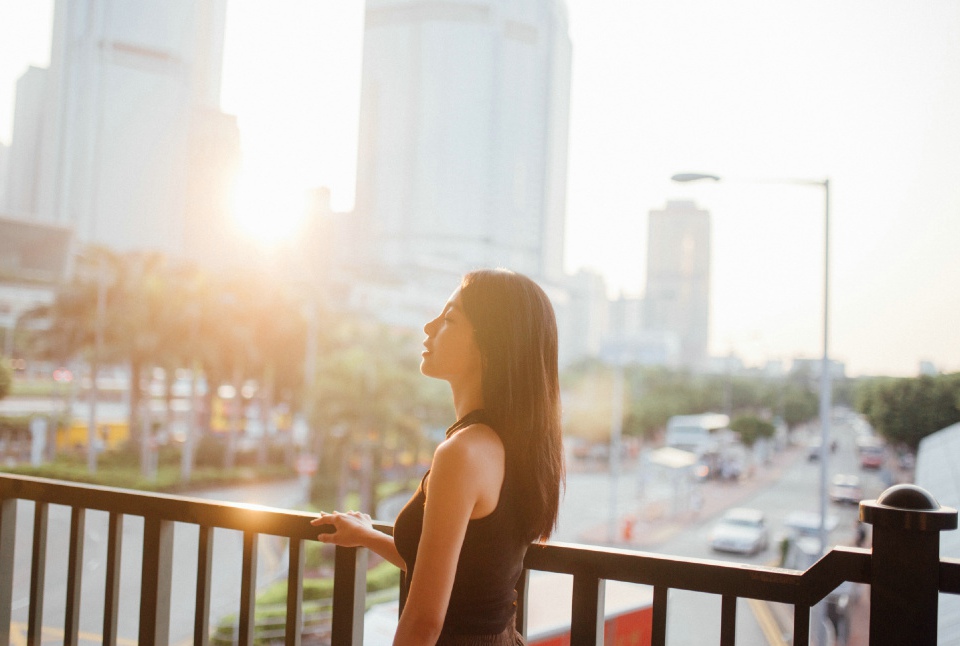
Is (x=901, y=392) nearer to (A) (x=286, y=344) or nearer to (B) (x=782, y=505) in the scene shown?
(B) (x=782, y=505)

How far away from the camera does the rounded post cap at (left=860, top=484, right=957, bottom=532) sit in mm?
829

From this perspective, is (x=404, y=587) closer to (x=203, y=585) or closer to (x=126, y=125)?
(x=203, y=585)

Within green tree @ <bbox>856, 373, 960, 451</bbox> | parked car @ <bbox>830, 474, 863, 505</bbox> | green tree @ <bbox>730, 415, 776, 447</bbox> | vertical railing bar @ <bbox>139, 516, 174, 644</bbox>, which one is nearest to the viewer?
vertical railing bar @ <bbox>139, 516, 174, 644</bbox>

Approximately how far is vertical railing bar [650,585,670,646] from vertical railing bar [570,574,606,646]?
81 mm

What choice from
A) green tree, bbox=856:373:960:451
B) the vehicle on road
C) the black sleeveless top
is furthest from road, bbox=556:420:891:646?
the black sleeveless top

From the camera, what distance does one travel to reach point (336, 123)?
856cm

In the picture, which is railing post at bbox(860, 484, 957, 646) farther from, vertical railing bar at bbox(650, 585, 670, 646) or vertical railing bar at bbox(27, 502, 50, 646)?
vertical railing bar at bbox(27, 502, 50, 646)

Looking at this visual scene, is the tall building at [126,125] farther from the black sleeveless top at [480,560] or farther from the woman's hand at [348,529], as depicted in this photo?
the black sleeveless top at [480,560]

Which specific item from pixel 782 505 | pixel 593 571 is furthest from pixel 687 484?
pixel 593 571

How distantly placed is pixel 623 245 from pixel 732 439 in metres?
9.27

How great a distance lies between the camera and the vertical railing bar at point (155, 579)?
4.12 ft

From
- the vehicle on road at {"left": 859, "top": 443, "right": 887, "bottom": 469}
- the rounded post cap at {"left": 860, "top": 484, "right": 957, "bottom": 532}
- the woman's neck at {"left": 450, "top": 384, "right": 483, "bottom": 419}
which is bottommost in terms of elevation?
the vehicle on road at {"left": 859, "top": 443, "right": 887, "bottom": 469}

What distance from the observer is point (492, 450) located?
793 millimetres

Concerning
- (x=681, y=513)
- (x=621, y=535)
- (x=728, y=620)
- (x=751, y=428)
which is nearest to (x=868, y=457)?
(x=728, y=620)
